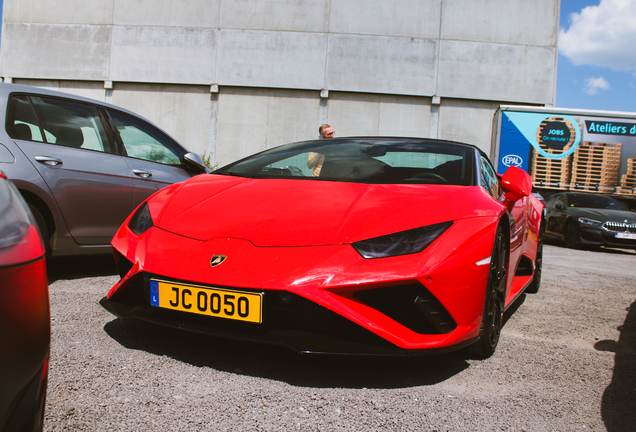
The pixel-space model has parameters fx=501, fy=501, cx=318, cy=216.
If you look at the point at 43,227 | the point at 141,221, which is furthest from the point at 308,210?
the point at 43,227

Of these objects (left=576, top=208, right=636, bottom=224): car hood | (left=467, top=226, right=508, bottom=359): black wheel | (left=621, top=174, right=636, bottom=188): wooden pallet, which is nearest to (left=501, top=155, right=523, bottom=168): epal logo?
(left=576, top=208, right=636, bottom=224): car hood

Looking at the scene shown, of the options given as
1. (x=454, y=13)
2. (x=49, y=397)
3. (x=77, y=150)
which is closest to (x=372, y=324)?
(x=49, y=397)

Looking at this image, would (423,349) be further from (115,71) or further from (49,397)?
(115,71)

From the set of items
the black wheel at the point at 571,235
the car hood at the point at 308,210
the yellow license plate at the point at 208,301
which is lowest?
the black wheel at the point at 571,235

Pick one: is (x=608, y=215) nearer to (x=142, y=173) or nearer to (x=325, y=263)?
(x=142, y=173)

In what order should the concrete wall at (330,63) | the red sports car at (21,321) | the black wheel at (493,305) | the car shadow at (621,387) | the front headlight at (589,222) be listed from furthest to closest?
1. the concrete wall at (330,63)
2. the front headlight at (589,222)
3. the black wheel at (493,305)
4. the car shadow at (621,387)
5. the red sports car at (21,321)

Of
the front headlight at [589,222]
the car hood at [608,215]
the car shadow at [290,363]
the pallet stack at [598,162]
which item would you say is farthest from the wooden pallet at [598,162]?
the car shadow at [290,363]

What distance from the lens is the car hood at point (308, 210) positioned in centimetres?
206

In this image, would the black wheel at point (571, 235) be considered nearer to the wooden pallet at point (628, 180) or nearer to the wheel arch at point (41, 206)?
the wooden pallet at point (628, 180)

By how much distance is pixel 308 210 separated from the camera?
2.22 meters

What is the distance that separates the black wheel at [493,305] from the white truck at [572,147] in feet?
32.0

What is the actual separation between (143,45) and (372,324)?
19.3 meters

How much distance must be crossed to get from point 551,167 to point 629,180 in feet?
5.92

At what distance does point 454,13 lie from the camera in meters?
18.5
